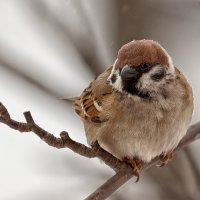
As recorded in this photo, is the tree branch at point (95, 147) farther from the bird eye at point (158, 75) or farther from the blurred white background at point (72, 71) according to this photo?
the bird eye at point (158, 75)

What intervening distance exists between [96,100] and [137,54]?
54cm

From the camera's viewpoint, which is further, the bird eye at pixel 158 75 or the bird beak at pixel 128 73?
the bird eye at pixel 158 75

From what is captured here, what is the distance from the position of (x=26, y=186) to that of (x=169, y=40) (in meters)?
1.82

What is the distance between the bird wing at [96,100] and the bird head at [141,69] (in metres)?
0.09

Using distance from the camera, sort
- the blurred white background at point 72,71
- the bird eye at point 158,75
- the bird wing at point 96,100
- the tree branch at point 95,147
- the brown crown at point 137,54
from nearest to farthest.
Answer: the tree branch at point 95,147
the brown crown at point 137,54
the bird eye at point 158,75
the bird wing at point 96,100
the blurred white background at point 72,71

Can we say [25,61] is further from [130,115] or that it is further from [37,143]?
[37,143]

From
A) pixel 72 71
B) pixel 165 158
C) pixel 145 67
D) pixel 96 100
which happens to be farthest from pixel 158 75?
pixel 72 71

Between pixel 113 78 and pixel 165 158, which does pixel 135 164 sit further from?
pixel 113 78

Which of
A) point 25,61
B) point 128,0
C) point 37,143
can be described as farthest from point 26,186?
point 128,0

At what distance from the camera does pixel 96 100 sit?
347 centimetres

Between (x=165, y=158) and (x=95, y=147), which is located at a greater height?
(x=165, y=158)

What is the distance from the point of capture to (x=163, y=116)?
10.8 ft

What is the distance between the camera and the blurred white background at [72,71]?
366 cm

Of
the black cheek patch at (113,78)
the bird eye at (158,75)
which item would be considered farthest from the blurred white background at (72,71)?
the bird eye at (158,75)
